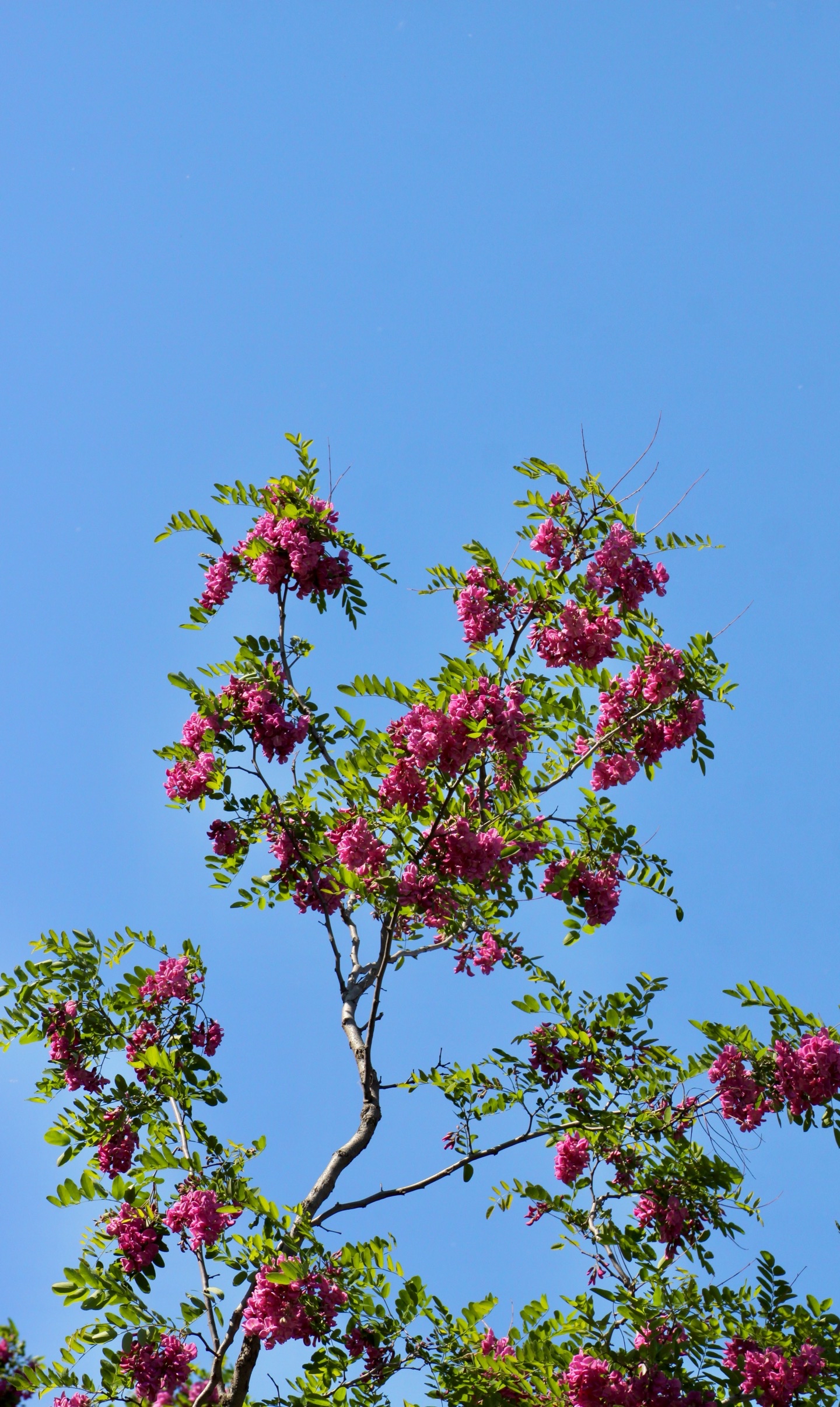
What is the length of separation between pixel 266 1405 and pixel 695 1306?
7.37 feet

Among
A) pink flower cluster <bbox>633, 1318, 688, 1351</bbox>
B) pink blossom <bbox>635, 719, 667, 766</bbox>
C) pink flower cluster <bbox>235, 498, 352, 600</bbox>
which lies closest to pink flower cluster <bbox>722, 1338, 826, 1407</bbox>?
pink flower cluster <bbox>633, 1318, 688, 1351</bbox>

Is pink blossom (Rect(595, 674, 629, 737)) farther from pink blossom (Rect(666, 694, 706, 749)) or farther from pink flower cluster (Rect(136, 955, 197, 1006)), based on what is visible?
pink flower cluster (Rect(136, 955, 197, 1006))

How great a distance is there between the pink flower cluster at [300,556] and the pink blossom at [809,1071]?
3913 millimetres

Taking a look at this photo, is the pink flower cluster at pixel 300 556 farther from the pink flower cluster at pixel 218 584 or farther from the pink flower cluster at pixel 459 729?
the pink flower cluster at pixel 459 729

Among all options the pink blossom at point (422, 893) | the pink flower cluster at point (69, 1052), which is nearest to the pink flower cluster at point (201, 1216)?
the pink flower cluster at point (69, 1052)

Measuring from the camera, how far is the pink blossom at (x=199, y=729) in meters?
6.76

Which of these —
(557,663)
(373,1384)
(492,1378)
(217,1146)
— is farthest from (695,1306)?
(557,663)

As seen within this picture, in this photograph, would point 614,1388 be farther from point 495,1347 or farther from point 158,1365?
point 158,1365

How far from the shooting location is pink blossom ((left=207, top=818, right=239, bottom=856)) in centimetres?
685

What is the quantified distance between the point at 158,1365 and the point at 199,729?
3.51 metres

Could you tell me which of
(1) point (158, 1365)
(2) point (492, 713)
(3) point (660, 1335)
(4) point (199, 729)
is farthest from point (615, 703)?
(1) point (158, 1365)

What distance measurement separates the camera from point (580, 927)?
644cm

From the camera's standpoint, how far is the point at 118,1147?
627cm

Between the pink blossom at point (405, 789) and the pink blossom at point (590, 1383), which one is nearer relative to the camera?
the pink blossom at point (590, 1383)
